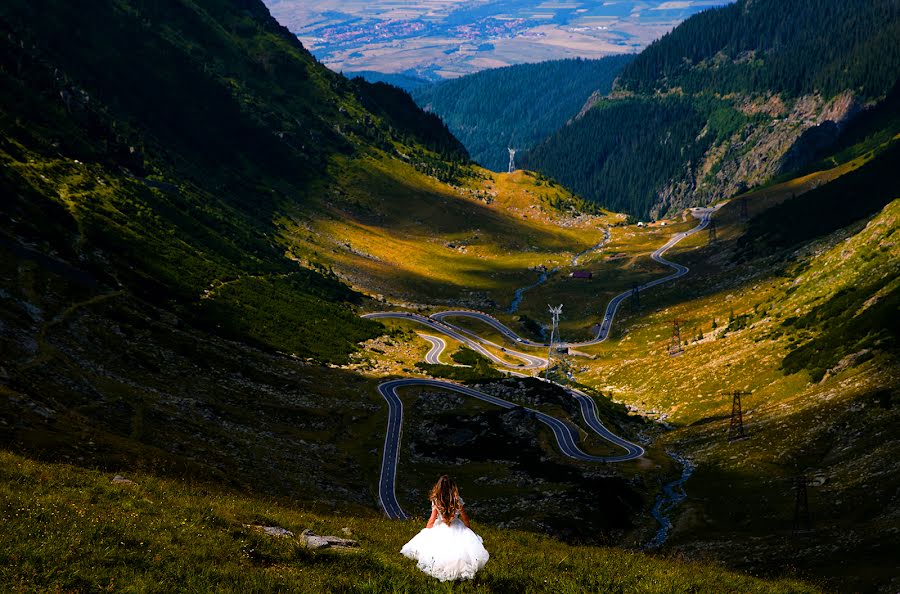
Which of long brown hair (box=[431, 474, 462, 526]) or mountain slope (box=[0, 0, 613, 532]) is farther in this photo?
mountain slope (box=[0, 0, 613, 532])

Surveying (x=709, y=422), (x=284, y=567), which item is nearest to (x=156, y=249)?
(x=709, y=422)

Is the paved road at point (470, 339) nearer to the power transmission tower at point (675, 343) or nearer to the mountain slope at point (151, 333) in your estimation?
the mountain slope at point (151, 333)

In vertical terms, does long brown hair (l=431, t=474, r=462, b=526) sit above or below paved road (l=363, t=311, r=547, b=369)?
below

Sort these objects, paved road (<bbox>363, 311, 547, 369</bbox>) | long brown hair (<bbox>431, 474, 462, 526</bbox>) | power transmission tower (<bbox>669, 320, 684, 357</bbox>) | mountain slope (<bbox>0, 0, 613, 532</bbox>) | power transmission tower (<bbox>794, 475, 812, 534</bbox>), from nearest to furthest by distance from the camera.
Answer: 1. long brown hair (<bbox>431, 474, 462, 526</bbox>)
2. mountain slope (<bbox>0, 0, 613, 532</bbox>)
3. power transmission tower (<bbox>794, 475, 812, 534</bbox>)
4. power transmission tower (<bbox>669, 320, 684, 357</bbox>)
5. paved road (<bbox>363, 311, 547, 369</bbox>)

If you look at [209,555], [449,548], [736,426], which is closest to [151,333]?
[209,555]

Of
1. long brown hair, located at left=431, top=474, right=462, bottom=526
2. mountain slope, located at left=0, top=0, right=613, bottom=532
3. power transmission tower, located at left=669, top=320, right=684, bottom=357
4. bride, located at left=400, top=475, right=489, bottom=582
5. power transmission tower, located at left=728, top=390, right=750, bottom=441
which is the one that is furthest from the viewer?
power transmission tower, located at left=669, top=320, right=684, bottom=357

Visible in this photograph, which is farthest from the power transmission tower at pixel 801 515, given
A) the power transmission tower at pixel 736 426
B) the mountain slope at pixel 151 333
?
the mountain slope at pixel 151 333

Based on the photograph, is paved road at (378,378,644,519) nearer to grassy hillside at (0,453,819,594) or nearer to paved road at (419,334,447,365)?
paved road at (419,334,447,365)

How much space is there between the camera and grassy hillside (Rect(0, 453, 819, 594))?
73.5ft

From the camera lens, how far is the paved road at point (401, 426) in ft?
280

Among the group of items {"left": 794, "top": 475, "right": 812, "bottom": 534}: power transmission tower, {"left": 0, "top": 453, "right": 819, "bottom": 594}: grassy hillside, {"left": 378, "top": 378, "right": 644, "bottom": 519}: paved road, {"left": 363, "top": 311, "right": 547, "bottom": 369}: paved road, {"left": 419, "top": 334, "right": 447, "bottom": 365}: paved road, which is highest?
{"left": 363, "top": 311, "right": 547, "bottom": 369}: paved road

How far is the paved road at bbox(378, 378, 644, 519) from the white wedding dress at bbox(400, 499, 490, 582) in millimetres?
54258

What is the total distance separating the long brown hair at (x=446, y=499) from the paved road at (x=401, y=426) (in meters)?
55.3

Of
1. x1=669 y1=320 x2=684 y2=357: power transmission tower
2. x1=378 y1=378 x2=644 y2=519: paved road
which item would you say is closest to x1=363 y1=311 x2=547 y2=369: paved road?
x1=669 y1=320 x2=684 y2=357: power transmission tower
